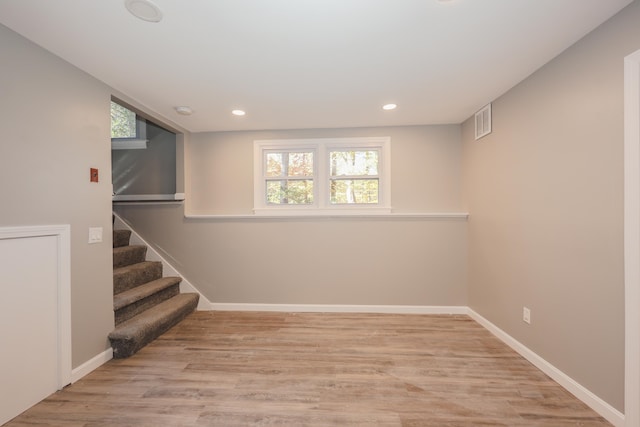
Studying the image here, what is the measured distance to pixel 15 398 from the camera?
1706 millimetres

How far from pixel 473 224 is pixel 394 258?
3.29 ft

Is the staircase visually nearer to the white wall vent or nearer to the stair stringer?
the stair stringer

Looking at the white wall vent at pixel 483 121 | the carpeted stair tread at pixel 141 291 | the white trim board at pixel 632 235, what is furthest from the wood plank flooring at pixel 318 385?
the white wall vent at pixel 483 121

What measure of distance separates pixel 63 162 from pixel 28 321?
1.10m

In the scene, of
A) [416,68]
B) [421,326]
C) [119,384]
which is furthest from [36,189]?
[421,326]

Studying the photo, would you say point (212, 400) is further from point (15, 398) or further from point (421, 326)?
point (421, 326)

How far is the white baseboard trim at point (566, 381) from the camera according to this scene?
1632 mm

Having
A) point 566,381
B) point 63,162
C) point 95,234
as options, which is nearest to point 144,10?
point 63,162

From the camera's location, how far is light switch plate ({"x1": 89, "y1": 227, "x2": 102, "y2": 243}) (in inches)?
86.3

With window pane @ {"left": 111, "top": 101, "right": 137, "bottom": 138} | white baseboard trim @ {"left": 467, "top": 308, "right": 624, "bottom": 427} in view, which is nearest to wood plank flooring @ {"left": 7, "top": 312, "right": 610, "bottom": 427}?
white baseboard trim @ {"left": 467, "top": 308, "right": 624, "bottom": 427}

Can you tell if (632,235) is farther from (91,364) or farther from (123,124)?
(123,124)

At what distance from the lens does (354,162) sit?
3627 mm

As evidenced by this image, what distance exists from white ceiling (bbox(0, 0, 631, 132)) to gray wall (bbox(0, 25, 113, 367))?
0.15 m

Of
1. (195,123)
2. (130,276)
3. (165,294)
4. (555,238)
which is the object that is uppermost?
(195,123)
